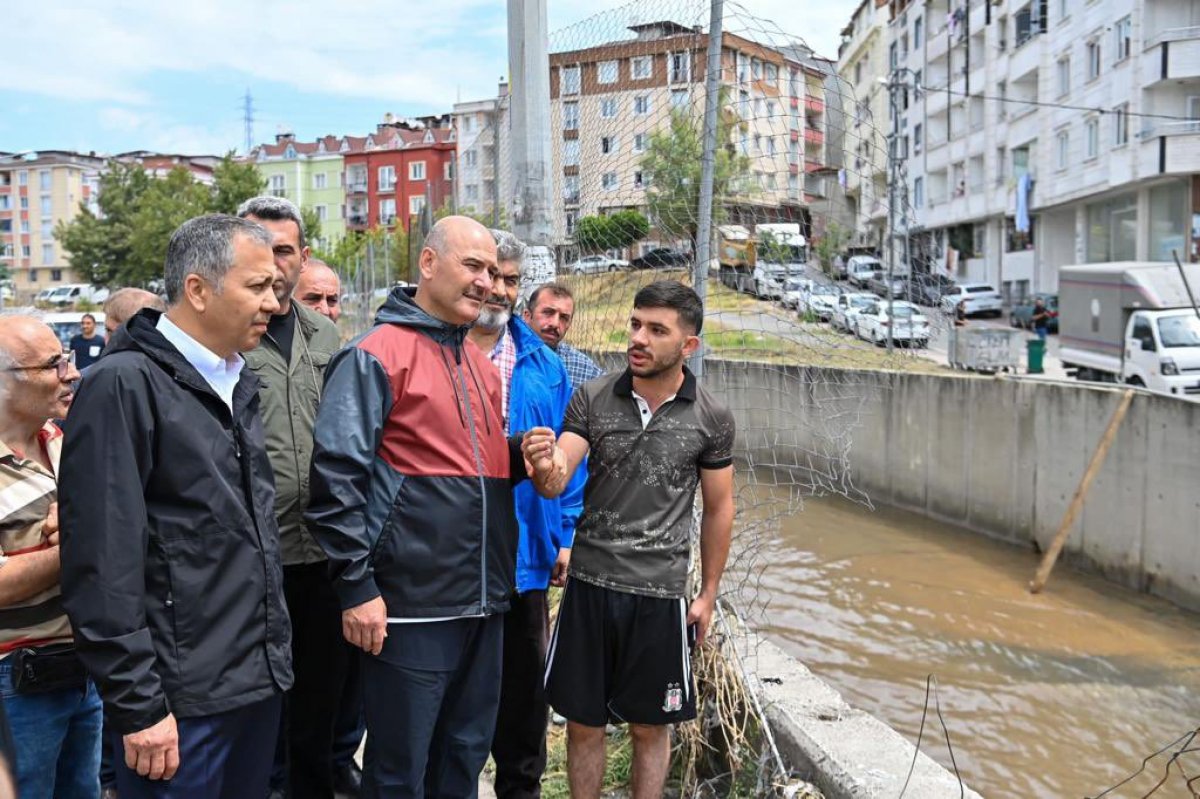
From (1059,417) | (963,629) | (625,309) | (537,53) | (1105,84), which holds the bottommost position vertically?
(963,629)

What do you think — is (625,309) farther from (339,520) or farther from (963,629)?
(963,629)

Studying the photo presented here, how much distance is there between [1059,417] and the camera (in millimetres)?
12852

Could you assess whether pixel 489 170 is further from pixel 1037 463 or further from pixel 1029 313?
pixel 1029 313

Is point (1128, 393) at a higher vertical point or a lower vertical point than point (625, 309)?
lower

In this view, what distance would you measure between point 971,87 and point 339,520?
47.8 m

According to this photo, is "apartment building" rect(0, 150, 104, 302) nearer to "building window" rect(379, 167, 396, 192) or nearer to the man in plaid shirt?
"building window" rect(379, 167, 396, 192)

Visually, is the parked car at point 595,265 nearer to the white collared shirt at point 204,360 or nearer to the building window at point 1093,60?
the white collared shirt at point 204,360

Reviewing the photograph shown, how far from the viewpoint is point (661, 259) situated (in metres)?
4.55

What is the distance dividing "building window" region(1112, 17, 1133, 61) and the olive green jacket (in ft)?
110

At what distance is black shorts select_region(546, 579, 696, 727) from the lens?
326 cm

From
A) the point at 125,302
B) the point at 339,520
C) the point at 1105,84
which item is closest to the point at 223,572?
the point at 339,520

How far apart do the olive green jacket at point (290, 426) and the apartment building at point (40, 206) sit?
96218mm

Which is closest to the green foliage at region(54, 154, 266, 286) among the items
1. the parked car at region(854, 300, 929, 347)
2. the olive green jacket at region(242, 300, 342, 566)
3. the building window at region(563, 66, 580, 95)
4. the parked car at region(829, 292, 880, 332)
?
the building window at region(563, 66, 580, 95)

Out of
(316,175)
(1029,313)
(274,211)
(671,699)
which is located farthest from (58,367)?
(316,175)
